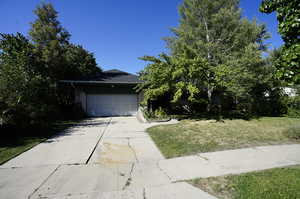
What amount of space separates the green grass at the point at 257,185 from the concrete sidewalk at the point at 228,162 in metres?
0.20

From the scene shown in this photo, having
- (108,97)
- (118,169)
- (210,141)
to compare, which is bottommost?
(118,169)

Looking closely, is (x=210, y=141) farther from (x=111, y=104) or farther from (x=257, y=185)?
(x=111, y=104)

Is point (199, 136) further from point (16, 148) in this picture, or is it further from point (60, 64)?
point (60, 64)

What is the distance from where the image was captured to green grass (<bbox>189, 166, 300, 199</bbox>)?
225cm

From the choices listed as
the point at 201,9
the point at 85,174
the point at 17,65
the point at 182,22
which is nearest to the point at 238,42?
the point at 201,9

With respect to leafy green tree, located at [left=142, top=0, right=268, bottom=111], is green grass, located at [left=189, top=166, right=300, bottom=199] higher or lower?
lower

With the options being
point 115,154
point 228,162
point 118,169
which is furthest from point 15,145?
point 228,162

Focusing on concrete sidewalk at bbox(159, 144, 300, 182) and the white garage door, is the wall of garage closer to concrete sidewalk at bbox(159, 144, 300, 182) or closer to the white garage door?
the white garage door

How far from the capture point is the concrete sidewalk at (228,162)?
118 inches

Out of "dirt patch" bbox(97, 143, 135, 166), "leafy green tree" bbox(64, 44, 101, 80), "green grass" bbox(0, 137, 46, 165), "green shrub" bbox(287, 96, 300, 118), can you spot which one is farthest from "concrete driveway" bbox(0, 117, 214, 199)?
"leafy green tree" bbox(64, 44, 101, 80)

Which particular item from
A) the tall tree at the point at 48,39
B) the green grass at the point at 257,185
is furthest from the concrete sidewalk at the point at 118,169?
the tall tree at the point at 48,39

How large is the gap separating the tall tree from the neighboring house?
2385 millimetres

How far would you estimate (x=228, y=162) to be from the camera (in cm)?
344

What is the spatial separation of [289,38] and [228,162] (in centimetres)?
290
